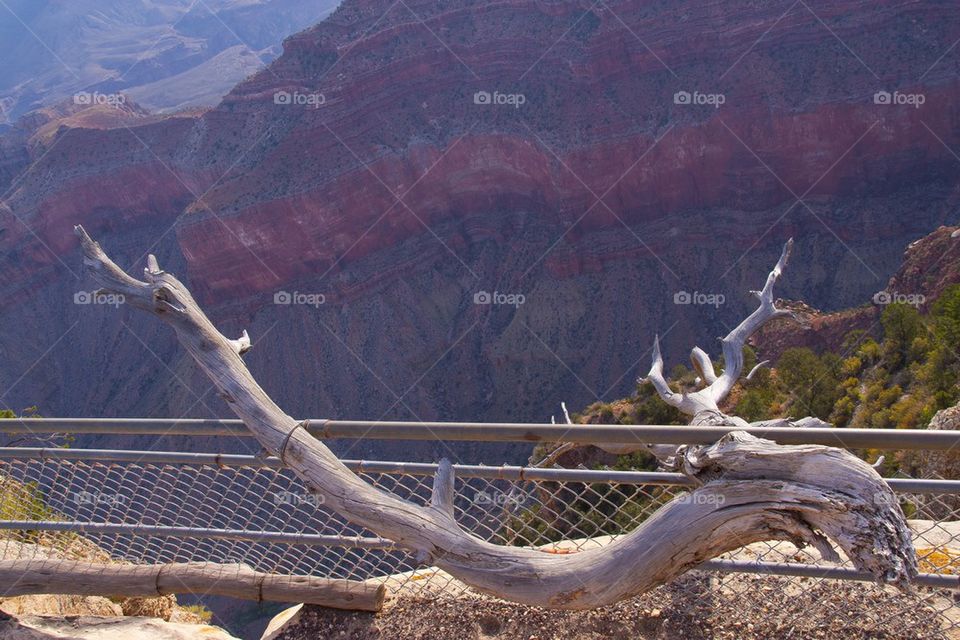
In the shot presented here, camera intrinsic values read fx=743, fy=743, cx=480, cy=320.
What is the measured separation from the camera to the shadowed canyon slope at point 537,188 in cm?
3566

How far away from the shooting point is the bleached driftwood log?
295 cm

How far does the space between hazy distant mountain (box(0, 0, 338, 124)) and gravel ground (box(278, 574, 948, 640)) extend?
517 feet

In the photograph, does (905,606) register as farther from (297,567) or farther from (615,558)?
(297,567)

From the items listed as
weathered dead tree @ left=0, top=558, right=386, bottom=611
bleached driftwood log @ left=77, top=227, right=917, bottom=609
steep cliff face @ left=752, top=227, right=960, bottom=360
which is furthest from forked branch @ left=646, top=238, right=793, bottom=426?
steep cliff face @ left=752, top=227, right=960, bottom=360

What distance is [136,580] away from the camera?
5027 mm

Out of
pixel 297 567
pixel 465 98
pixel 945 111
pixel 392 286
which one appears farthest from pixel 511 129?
pixel 297 567

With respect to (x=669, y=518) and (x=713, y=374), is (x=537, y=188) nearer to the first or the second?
(x=713, y=374)

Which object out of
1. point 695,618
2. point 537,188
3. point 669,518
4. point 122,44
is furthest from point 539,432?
point 122,44

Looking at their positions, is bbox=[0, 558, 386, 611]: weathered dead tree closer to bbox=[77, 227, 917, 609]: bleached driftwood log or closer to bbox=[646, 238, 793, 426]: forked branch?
bbox=[77, 227, 917, 609]: bleached driftwood log

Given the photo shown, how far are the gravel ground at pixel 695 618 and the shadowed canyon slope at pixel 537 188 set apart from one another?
3038 centimetres

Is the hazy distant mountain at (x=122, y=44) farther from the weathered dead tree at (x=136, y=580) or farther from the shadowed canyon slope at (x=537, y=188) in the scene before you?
the weathered dead tree at (x=136, y=580)

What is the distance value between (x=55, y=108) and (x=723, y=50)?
7360cm

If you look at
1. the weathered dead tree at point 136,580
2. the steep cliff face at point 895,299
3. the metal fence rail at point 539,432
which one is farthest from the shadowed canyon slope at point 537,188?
the metal fence rail at point 539,432

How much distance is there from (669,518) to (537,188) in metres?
39.1
